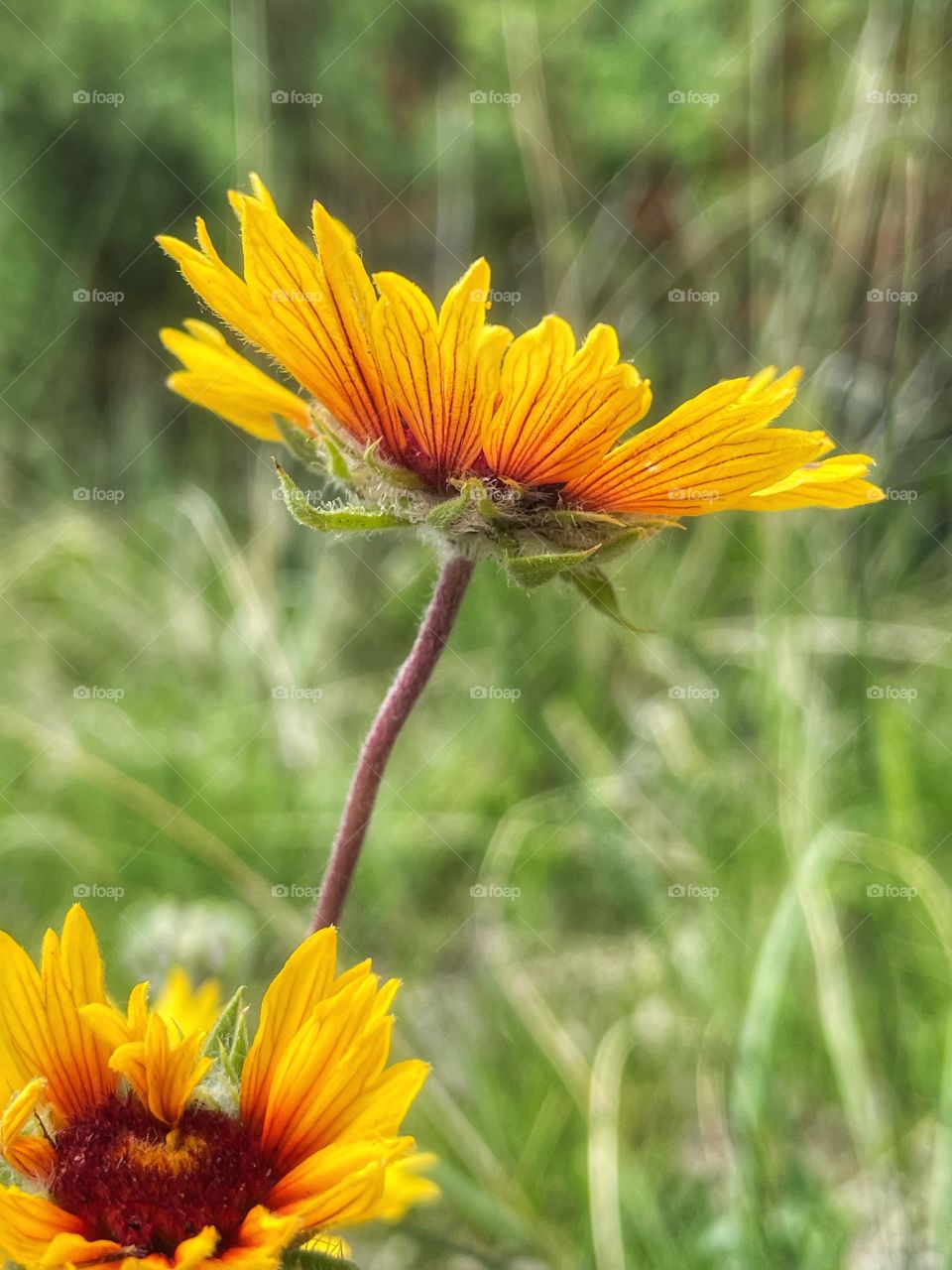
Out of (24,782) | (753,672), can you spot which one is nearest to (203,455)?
(24,782)

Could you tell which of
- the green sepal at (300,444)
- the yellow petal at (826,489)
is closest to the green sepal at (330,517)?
the green sepal at (300,444)

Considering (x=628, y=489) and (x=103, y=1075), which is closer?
(x=103, y=1075)

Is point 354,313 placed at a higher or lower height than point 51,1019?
higher

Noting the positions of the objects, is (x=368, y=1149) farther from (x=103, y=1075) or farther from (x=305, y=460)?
(x=305, y=460)

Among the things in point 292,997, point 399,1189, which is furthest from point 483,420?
point 399,1189

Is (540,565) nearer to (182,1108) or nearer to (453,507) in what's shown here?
(453,507)

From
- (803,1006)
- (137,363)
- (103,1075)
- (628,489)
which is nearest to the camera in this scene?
(103,1075)
